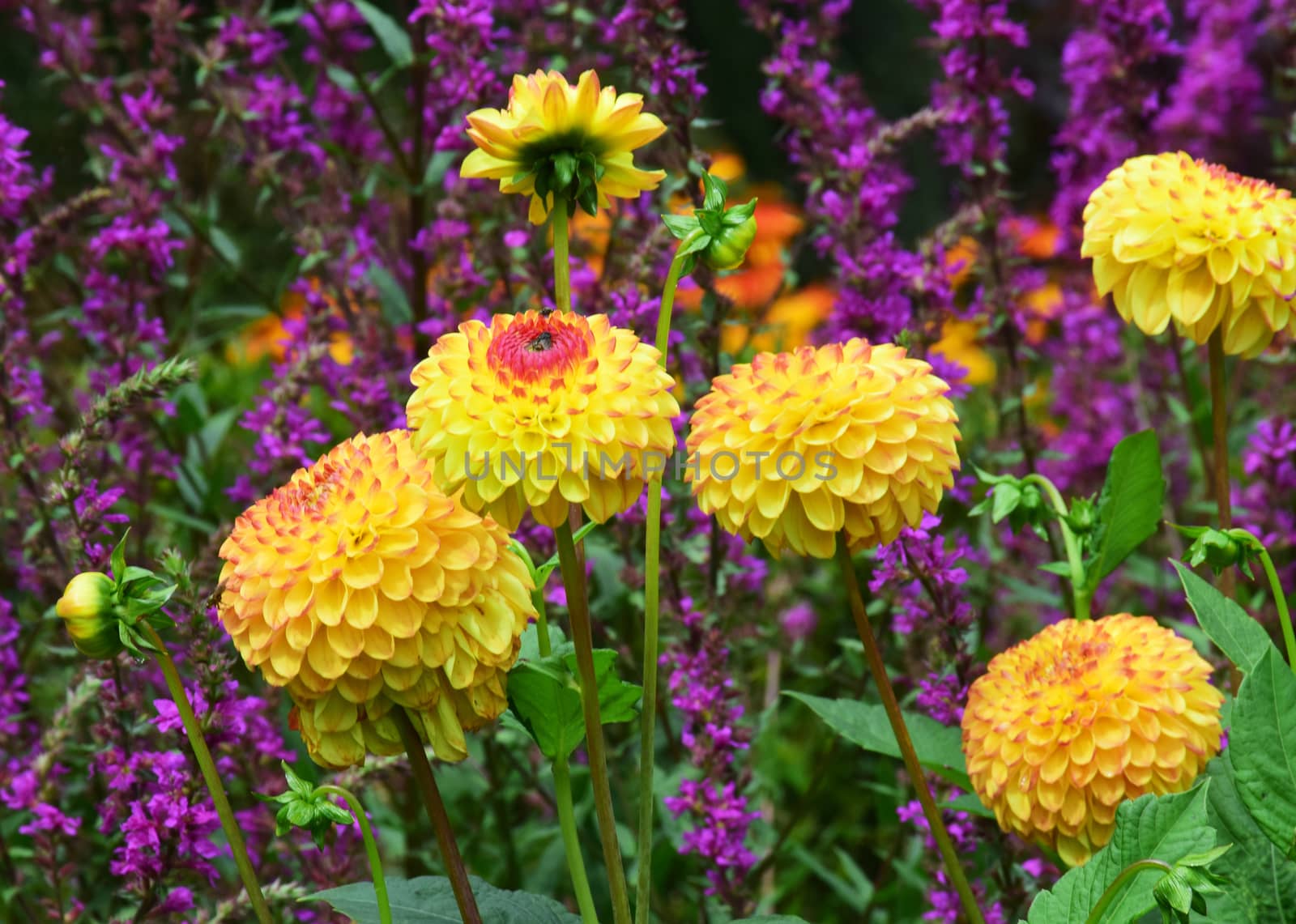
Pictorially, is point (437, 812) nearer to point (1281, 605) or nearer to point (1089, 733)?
point (1089, 733)

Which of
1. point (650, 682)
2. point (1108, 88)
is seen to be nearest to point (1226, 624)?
point (650, 682)

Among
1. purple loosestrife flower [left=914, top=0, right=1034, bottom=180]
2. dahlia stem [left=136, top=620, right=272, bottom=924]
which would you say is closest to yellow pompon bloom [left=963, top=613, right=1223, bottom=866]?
dahlia stem [left=136, top=620, right=272, bottom=924]

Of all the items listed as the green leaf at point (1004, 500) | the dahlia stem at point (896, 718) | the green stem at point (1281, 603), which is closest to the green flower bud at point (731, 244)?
the dahlia stem at point (896, 718)

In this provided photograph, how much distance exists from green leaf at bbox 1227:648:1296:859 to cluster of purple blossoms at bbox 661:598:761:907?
0.49m

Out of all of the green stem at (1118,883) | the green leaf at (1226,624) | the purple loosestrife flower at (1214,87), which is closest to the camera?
the green stem at (1118,883)

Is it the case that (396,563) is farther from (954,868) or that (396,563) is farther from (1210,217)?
(1210,217)

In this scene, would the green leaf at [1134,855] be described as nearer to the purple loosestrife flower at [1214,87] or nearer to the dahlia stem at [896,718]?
the dahlia stem at [896,718]

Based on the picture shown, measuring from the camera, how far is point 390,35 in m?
1.58

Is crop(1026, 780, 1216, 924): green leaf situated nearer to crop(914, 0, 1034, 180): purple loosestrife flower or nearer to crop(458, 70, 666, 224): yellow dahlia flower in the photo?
crop(458, 70, 666, 224): yellow dahlia flower

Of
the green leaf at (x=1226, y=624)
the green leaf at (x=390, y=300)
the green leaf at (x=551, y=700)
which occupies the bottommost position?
the green leaf at (x=390, y=300)

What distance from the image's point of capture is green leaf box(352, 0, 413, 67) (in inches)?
60.4

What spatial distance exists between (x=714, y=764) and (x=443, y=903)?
15.2 inches

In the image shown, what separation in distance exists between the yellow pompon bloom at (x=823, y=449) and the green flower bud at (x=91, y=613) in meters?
0.37

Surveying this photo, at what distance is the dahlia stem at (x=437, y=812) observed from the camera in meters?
0.74
